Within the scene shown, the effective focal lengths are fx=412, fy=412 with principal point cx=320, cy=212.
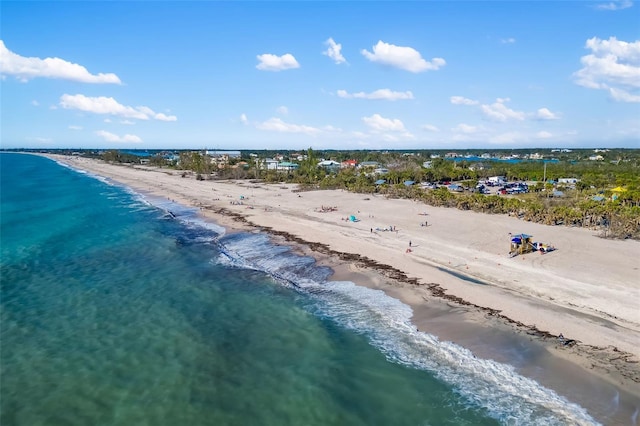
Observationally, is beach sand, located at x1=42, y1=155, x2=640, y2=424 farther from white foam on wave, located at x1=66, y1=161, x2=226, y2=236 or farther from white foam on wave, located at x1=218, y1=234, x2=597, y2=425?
white foam on wave, located at x1=66, y1=161, x2=226, y2=236

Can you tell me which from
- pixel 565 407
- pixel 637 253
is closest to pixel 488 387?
pixel 565 407

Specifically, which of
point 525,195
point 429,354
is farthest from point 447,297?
point 525,195

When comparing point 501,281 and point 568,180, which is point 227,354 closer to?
point 501,281

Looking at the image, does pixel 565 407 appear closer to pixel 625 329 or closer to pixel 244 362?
pixel 625 329

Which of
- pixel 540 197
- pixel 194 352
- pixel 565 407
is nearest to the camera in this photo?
pixel 565 407

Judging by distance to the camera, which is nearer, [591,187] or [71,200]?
[71,200]

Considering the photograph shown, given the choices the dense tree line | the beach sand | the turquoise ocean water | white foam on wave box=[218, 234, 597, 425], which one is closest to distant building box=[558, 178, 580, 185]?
the dense tree line

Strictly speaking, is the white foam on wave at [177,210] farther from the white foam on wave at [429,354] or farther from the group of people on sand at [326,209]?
the white foam on wave at [429,354]

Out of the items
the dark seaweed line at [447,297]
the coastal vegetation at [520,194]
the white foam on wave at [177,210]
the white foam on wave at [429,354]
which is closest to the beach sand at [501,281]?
the dark seaweed line at [447,297]
